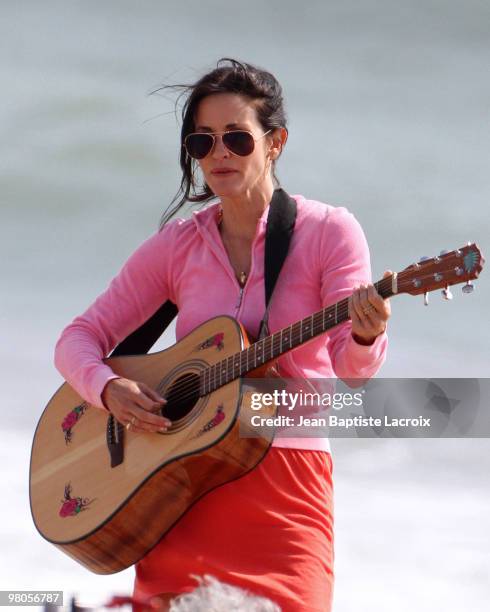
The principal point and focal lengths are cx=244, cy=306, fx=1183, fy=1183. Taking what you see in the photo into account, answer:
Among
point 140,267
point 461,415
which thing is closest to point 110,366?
point 140,267

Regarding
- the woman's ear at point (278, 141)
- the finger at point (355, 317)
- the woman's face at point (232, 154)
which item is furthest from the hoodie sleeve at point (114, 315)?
the finger at point (355, 317)

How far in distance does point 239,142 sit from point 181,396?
896 mm

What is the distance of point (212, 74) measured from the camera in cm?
421

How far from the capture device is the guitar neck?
361 centimetres

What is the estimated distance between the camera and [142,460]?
Answer: 156 inches

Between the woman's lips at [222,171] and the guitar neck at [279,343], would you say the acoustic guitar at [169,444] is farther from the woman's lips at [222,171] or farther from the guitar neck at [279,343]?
the woman's lips at [222,171]

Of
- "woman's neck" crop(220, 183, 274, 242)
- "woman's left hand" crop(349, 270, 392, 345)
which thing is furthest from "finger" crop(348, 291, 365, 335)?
"woman's neck" crop(220, 183, 274, 242)

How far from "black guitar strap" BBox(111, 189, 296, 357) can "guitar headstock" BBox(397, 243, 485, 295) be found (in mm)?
509

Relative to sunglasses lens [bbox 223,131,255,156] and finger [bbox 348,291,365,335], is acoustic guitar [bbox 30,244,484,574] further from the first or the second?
sunglasses lens [bbox 223,131,255,156]

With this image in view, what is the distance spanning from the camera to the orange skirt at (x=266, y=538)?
3.55 metres

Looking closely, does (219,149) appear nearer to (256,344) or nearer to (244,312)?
(244,312)

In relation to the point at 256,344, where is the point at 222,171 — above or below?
above

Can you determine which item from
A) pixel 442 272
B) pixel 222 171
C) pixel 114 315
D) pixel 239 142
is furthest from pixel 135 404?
pixel 442 272

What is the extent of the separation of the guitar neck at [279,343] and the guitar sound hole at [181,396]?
8 centimetres
